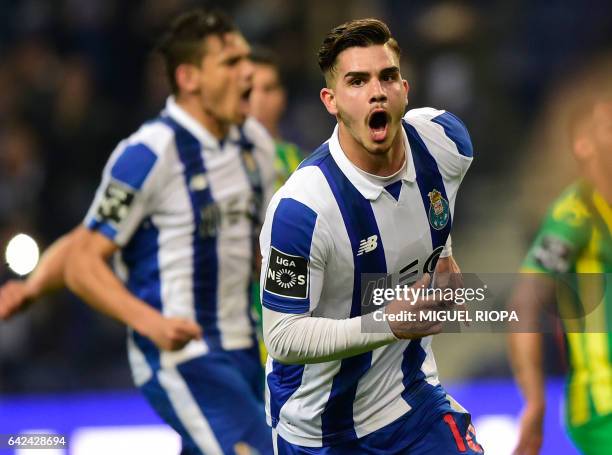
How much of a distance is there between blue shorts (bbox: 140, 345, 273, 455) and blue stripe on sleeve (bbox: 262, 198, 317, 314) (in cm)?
143

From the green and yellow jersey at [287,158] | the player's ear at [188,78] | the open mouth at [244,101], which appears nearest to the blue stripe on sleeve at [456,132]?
the open mouth at [244,101]

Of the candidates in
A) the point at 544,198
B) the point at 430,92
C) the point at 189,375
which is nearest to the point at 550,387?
the point at 544,198

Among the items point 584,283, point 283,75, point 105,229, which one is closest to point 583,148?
point 584,283

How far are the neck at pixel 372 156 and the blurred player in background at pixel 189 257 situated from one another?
1388 millimetres

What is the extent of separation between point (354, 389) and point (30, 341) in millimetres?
5684

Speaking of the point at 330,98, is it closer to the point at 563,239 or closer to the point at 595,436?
the point at 563,239

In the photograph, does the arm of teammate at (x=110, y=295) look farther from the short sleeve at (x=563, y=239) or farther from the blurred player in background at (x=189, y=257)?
the short sleeve at (x=563, y=239)

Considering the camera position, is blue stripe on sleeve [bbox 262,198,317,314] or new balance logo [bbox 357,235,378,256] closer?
blue stripe on sleeve [bbox 262,198,317,314]

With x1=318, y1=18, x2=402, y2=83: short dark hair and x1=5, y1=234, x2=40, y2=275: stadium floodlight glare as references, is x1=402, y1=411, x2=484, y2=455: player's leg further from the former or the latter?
x1=5, y1=234, x2=40, y2=275: stadium floodlight glare

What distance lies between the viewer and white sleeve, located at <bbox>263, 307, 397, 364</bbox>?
3680 mm

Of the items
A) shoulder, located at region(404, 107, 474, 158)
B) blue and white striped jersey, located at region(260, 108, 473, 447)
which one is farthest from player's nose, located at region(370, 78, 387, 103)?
shoulder, located at region(404, 107, 474, 158)

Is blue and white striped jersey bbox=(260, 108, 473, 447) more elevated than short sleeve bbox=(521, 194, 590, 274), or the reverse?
short sleeve bbox=(521, 194, 590, 274)

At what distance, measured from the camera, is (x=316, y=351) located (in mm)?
3719

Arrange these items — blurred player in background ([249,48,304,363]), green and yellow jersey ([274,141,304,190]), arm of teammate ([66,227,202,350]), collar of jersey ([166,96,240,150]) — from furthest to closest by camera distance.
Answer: blurred player in background ([249,48,304,363]), green and yellow jersey ([274,141,304,190]), collar of jersey ([166,96,240,150]), arm of teammate ([66,227,202,350])
